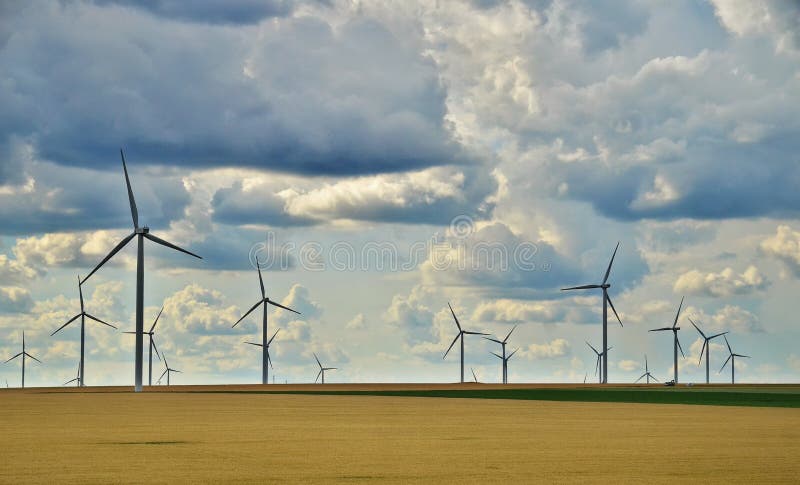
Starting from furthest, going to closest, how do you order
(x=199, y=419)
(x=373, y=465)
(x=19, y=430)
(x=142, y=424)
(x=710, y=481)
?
(x=199, y=419) < (x=142, y=424) < (x=19, y=430) < (x=373, y=465) < (x=710, y=481)

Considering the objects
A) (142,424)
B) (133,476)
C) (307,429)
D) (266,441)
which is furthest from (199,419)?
(133,476)

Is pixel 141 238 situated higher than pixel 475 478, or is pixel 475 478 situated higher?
pixel 141 238

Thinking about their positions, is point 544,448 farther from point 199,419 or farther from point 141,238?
point 141,238

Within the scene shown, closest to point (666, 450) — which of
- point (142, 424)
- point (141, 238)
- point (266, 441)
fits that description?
point (266, 441)

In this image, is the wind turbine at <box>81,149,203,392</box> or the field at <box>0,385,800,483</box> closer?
the field at <box>0,385,800,483</box>

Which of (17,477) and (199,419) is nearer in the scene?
(17,477)

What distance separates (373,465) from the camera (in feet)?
115

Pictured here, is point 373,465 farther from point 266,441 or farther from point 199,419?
point 199,419

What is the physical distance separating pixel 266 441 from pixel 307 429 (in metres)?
9.97

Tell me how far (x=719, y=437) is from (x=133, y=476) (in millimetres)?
27105

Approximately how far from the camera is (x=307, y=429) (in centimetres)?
5547

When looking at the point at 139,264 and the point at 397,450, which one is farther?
the point at 139,264

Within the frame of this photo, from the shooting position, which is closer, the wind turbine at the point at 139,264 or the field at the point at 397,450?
the field at the point at 397,450

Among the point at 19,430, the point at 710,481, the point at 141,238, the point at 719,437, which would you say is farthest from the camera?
the point at 141,238
